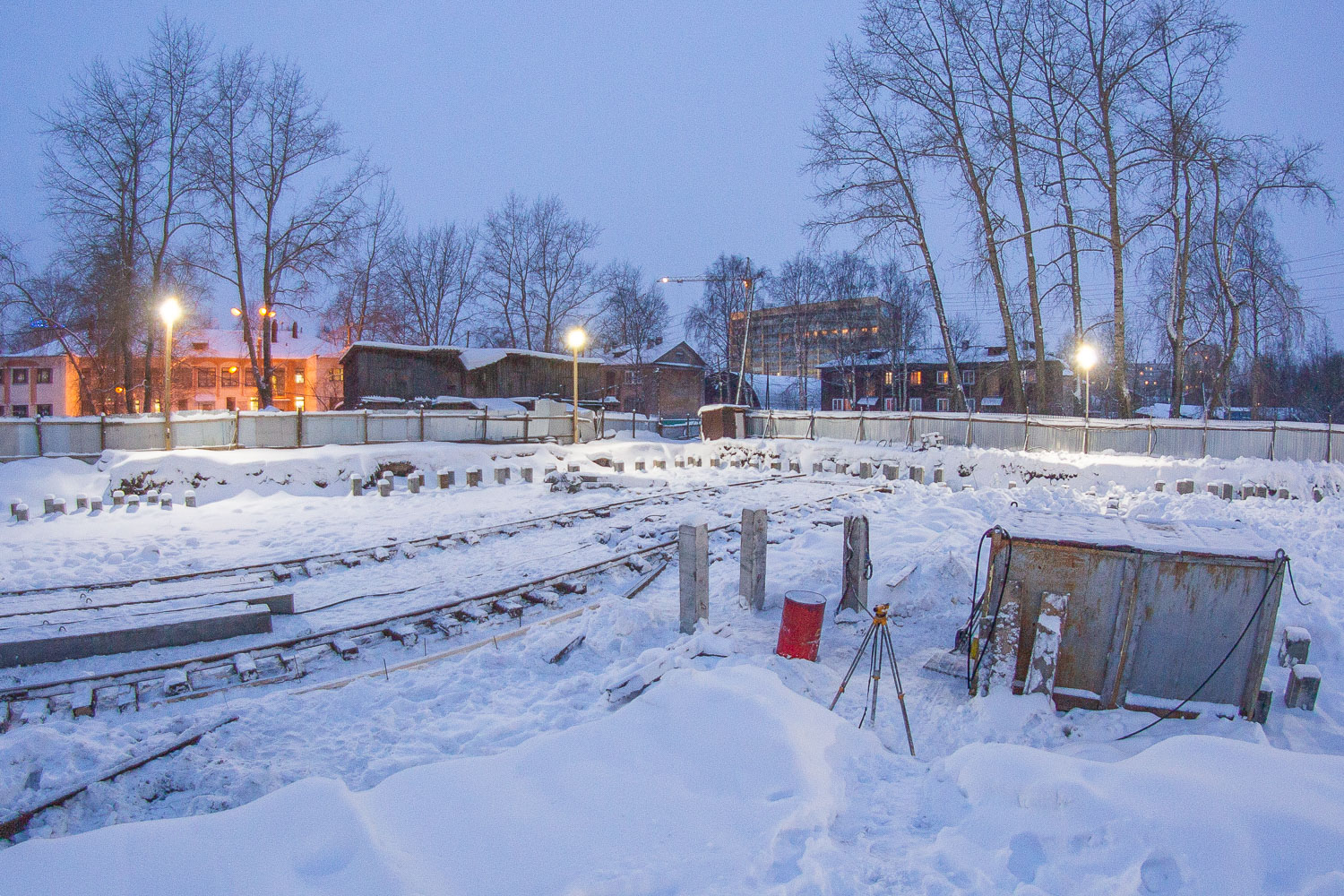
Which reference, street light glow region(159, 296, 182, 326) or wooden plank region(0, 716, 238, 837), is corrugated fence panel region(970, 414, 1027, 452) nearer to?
wooden plank region(0, 716, 238, 837)

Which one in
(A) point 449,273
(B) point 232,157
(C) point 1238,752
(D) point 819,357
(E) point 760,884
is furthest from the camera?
(D) point 819,357

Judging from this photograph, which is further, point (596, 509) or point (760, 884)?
point (596, 509)

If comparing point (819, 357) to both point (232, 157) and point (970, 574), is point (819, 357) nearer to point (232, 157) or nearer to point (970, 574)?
point (232, 157)

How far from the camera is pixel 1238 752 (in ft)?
12.6

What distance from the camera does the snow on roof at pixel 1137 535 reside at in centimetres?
490

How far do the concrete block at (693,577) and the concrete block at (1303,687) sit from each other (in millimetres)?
4867

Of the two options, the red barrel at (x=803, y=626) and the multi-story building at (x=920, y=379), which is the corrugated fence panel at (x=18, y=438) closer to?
the red barrel at (x=803, y=626)

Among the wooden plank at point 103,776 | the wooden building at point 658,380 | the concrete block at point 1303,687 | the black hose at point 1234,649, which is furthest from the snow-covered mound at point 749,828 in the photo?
the wooden building at point 658,380

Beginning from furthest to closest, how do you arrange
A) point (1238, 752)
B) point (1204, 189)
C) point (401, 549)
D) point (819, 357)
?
point (819, 357) < point (1204, 189) < point (401, 549) < point (1238, 752)

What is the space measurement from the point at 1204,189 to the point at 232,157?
36632mm

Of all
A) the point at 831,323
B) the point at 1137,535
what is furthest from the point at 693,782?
the point at 831,323

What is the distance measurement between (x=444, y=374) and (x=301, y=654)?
29.0 m

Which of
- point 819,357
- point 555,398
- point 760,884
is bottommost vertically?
point 760,884

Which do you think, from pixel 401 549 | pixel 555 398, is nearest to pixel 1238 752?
pixel 401 549
